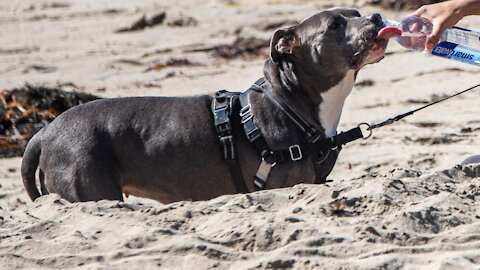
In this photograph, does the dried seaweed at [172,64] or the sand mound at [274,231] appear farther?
the dried seaweed at [172,64]

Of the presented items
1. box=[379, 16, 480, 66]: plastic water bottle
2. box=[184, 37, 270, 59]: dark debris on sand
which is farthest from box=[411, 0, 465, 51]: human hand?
box=[184, 37, 270, 59]: dark debris on sand

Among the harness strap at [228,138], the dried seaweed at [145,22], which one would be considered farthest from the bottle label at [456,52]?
the dried seaweed at [145,22]

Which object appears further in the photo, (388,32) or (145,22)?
(145,22)

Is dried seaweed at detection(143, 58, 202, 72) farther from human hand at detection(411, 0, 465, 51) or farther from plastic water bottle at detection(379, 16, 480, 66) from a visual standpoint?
human hand at detection(411, 0, 465, 51)

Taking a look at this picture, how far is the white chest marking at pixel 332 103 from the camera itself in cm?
648

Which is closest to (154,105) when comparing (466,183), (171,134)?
(171,134)

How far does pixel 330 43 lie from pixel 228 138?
0.81 m

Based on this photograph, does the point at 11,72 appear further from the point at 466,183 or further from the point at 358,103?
the point at 466,183

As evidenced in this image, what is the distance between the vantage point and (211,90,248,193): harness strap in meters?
6.33

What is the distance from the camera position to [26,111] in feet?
30.3

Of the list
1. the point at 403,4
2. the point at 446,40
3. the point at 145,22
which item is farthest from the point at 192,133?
the point at 145,22

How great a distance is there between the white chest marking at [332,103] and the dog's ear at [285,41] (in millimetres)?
333

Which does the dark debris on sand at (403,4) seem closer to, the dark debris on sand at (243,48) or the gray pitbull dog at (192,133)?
the dark debris on sand at (243,48)

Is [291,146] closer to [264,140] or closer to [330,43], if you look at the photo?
[264,140]
